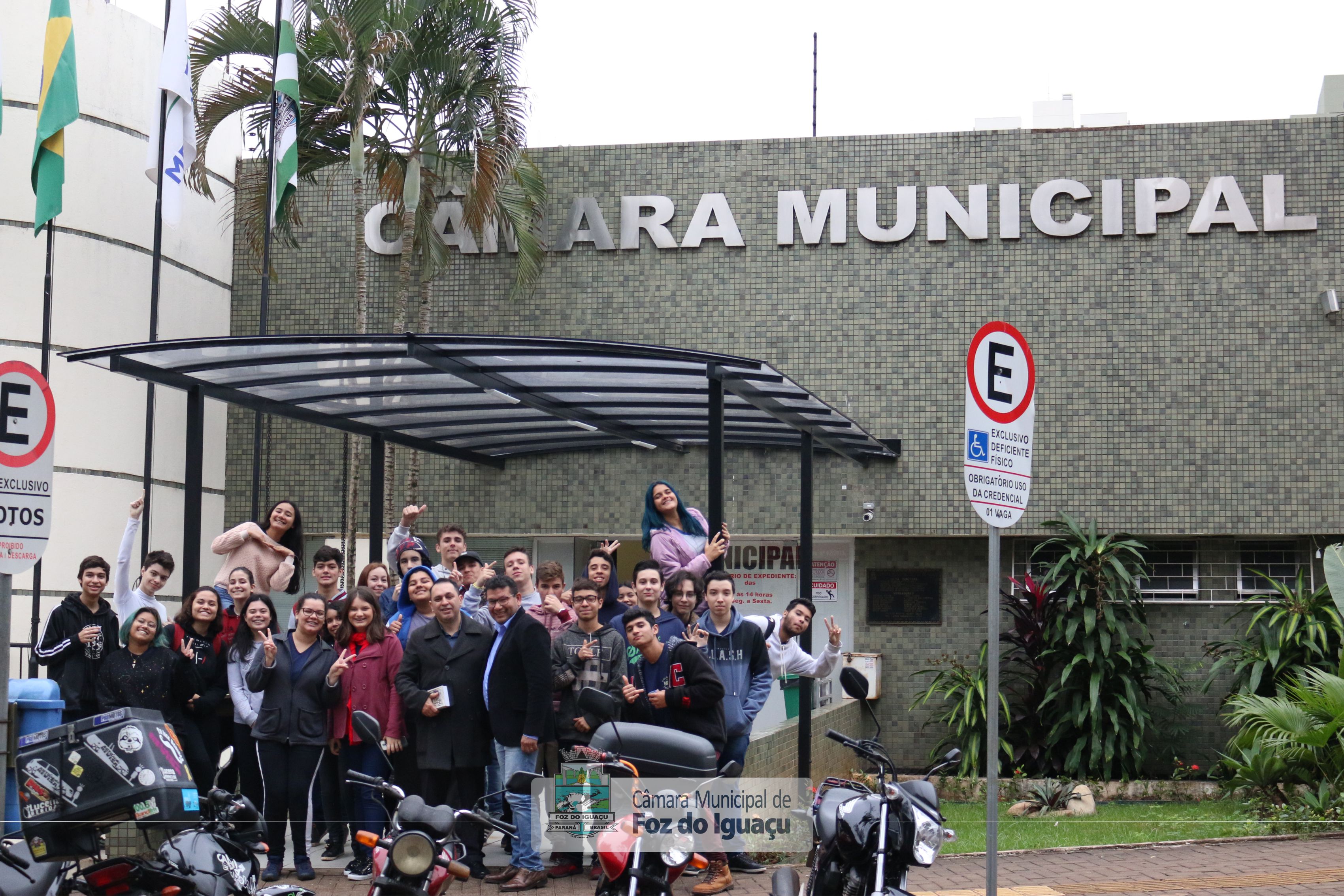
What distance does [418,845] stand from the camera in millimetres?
4602

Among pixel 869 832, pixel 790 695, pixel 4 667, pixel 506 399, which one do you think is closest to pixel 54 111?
pixel 506 399

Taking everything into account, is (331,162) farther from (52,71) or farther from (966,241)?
(966,241)

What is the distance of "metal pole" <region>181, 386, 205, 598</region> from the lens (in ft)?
33.2

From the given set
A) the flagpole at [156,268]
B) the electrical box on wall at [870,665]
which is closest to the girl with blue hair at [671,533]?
the electrical box on wall at [870,665]

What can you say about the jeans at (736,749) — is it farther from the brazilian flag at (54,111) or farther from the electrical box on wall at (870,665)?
the brazilian flag at (54,111)

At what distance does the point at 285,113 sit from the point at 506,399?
461 centimetres

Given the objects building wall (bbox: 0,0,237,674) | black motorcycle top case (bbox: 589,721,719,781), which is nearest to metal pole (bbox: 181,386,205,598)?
building wall (bbox: 0,0,237,674)

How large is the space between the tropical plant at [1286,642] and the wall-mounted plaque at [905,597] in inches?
117

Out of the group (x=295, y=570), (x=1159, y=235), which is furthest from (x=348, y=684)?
(x=1159, y=235)

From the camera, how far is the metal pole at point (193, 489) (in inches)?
398

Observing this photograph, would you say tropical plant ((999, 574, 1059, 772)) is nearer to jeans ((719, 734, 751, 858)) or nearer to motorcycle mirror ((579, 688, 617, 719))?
jeans ((719, 734, 751, 858))

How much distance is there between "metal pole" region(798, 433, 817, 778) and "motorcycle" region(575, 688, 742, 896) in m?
3.72

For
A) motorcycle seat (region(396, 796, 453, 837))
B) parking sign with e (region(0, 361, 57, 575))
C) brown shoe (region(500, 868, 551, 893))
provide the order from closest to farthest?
motorcycle seat (region(396, 796, 453, 837)), parking sign with e (region(0, 361, 57, 575)), brown shoe (region(500, 868, 551, 893))

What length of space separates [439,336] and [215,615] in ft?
7.76
